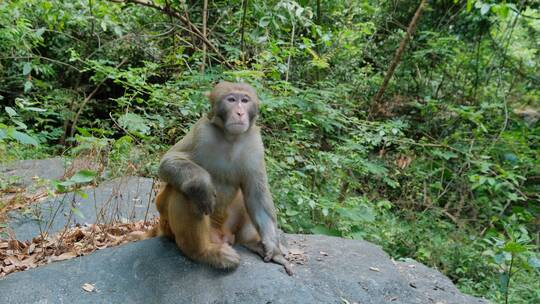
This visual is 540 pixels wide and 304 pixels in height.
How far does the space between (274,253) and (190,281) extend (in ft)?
2.71

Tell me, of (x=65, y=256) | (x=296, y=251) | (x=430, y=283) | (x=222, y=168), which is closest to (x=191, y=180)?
(x=222, y=168)

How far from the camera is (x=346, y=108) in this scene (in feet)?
29.2

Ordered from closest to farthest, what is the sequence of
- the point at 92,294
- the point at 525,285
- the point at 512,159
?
the point at 92,294, the point at 525,285, the point at 512,159

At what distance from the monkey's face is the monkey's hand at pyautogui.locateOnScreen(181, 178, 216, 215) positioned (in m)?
0.52

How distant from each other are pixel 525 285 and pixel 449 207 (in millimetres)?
3077

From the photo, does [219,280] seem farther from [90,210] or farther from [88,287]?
[90,210]

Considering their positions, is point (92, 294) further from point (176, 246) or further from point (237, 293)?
point (237, 293)

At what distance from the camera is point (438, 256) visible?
7.65 meters

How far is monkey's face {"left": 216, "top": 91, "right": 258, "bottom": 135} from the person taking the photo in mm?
4125

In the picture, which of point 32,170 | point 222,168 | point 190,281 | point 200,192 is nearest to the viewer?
point 200,192

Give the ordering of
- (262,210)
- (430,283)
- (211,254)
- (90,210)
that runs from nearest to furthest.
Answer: (211,254) → (262,210) → (430,283) → (90,210)

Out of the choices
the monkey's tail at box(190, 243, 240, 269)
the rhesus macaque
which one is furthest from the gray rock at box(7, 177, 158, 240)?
the monkey's tail at box(190, 243, 240, 269)

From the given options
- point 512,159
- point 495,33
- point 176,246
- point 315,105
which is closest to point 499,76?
point 495,33

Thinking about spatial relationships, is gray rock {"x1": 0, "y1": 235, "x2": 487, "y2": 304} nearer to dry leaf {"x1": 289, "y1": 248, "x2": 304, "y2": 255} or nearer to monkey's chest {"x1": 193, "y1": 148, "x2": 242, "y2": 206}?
dry leaf {"x1": 289, "y1": 248, "x2": 304, "y2": 255}
